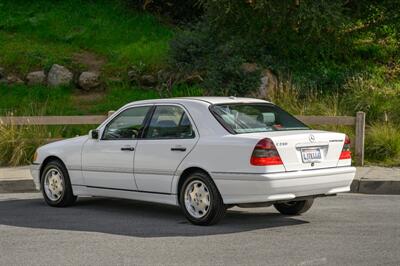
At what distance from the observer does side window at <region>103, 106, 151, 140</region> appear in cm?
1030

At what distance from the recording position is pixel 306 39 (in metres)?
21.2

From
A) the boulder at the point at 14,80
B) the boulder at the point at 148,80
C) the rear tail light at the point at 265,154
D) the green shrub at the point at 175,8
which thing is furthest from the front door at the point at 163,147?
the green shrub at the point at 175,8

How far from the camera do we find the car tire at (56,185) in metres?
11.0

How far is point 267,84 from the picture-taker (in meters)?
20.2

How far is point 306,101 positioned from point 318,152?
8570mm

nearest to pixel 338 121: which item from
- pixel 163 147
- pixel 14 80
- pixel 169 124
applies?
pixel 169 124

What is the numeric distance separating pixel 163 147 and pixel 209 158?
0.77 m

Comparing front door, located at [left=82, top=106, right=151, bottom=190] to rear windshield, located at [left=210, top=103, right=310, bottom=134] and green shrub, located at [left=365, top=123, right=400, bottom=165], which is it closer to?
rear windshield, located at [left=210, top=103, right=310, bottom=134]

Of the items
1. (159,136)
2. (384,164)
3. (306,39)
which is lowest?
(384,164)

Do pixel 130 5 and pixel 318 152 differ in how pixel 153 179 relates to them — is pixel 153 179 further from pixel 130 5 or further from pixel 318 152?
pixel 130 5

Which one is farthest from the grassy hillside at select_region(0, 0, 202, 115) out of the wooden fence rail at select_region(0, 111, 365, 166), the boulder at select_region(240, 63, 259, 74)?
the wooden fence rail at select_region(0, 111, 365, 166)

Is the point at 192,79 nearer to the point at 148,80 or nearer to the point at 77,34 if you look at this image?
the point at 148,80

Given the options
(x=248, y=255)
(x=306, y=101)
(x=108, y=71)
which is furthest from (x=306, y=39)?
(x=248, y=255)

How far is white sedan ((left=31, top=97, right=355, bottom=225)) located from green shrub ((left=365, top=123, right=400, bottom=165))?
526 cm
